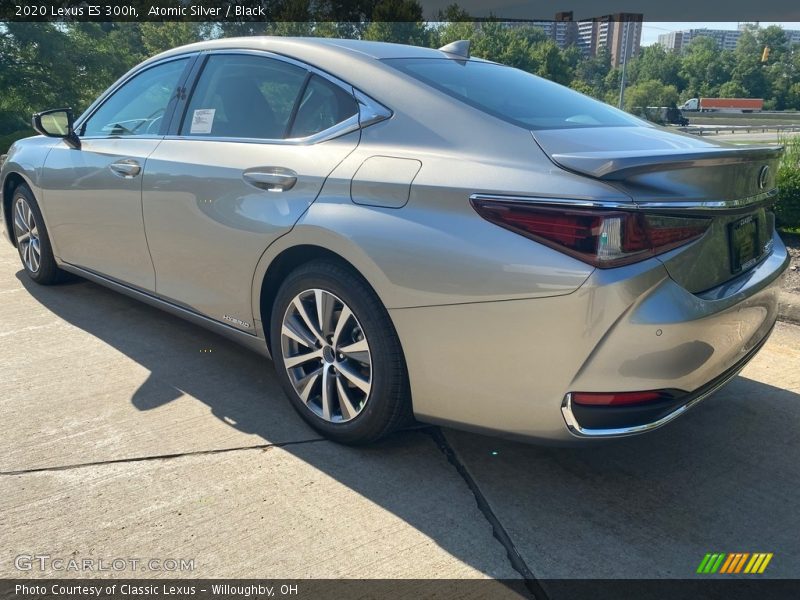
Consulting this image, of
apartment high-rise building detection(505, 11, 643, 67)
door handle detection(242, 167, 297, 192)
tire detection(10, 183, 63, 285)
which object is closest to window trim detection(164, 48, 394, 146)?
door handle detection(242, 167, 297, 192)

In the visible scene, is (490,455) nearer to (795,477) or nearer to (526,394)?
(526,394)

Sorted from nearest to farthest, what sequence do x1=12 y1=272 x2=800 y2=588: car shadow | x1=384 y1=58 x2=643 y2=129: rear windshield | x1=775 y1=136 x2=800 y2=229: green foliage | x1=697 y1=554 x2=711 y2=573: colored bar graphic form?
1. x1=697 y1=554 x2=711 y2=573: colored bar graphic
2. x1=12 y1=272 x2=800 y2=588: car shadow
3. x1=384 y1=58 x2=643 y2=129: rear windshield
4. x1=775 y1=136 x2=800 y2=229: green foliage

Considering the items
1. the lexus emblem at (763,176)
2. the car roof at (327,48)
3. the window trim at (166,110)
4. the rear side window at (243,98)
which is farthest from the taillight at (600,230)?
the window trim at (166,110)

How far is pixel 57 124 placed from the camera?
14.3ft

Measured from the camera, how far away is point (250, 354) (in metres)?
3.81

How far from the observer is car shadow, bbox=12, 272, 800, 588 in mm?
2287

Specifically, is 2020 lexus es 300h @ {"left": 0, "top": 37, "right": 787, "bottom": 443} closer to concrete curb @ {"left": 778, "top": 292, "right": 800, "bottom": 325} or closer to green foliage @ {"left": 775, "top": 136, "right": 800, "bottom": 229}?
concrete curb @ {"left": 778, "top": 292, "right": 800, "bottom": 325}

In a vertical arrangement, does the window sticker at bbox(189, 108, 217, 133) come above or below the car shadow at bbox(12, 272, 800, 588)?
above

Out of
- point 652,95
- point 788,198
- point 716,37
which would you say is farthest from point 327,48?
point 716,37

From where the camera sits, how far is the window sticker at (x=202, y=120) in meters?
3.35

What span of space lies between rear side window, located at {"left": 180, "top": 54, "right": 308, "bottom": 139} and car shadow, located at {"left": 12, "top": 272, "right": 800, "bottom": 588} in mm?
1249

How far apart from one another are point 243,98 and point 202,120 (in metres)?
0.29

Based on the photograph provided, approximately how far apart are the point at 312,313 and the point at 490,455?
95 cm

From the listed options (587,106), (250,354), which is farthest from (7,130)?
(587,106)
